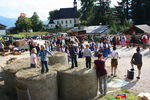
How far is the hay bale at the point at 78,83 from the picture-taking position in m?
10.9

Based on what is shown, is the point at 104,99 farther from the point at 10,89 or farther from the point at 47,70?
the point at 10,89

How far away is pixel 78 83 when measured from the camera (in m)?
10.9

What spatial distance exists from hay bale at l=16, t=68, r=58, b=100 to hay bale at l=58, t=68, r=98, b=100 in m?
0.52

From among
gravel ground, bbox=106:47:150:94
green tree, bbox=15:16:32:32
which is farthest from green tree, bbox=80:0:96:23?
gravel ground, bbox=106:47:150:94

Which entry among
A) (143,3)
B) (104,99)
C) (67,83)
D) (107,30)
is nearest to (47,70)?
(67,83)

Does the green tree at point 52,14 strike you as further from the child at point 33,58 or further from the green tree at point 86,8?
the child at point 33,58

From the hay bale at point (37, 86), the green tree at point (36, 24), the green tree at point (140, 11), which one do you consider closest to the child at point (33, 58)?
the hay bale at point (37, 86)

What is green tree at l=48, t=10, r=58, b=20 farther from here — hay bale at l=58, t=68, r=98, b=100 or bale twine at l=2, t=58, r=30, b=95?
hay bale at l=58, t=68, r=98, b=100

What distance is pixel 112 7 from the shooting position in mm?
69875

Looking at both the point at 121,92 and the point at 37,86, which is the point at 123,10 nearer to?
the point at 121,92

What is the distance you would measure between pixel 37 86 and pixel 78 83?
1905mm

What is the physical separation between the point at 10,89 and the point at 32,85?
10.3 ft

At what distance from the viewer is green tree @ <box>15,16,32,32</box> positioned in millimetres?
83062

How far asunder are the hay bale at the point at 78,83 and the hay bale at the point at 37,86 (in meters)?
0.52
